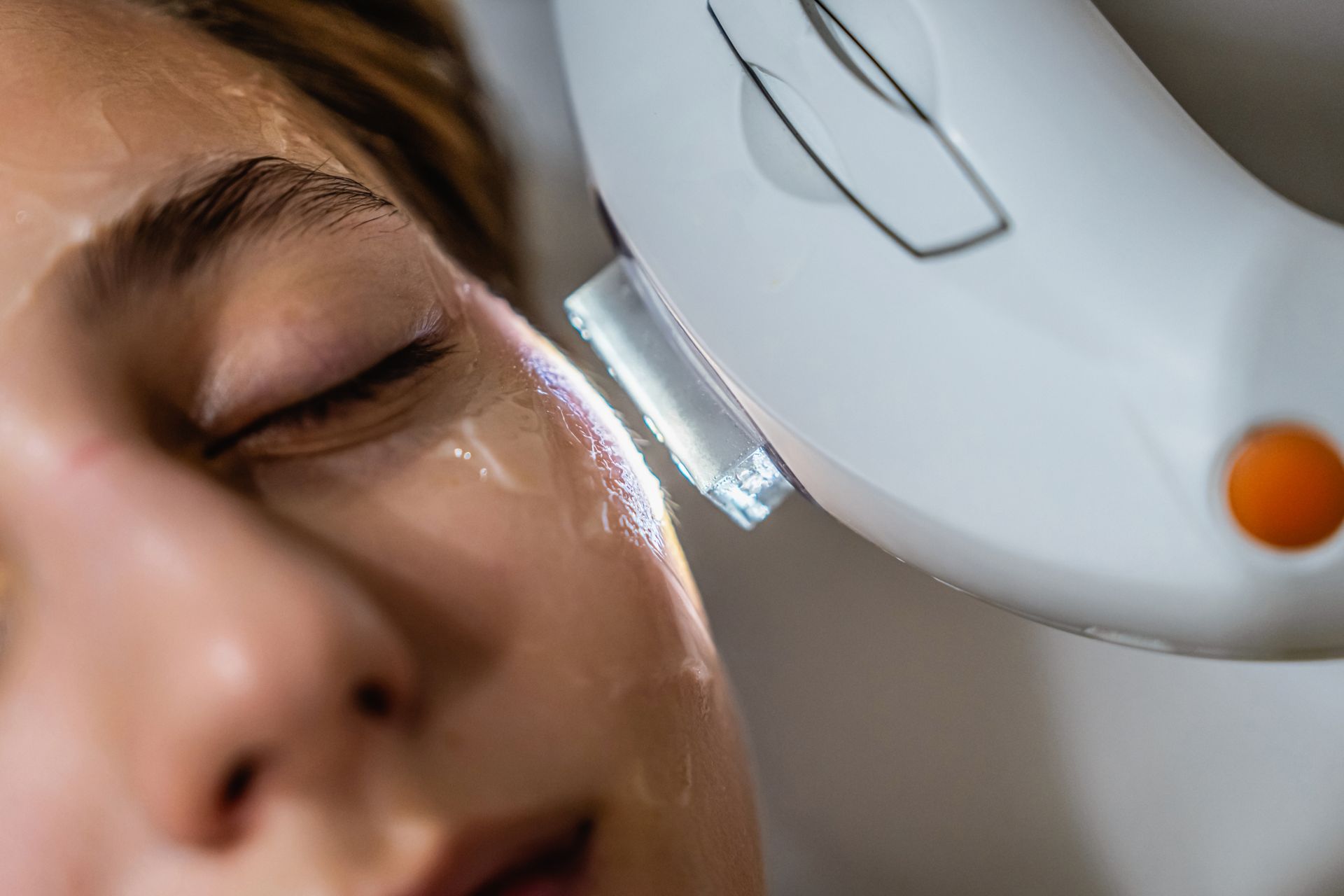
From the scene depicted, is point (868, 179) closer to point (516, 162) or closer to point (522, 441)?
point (522, 441)

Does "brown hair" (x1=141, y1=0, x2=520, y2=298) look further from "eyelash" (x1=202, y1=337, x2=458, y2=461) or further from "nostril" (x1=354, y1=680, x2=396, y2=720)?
"nostril" (x1=354, y1=680, x2=396, y2=720)

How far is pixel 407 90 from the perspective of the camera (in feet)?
1.60

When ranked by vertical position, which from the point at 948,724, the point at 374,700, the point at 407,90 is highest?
the point at 407,90

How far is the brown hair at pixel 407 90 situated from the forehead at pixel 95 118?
29 mm

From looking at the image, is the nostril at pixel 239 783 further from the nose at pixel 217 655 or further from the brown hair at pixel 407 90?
the brown hair at pixel 407 90

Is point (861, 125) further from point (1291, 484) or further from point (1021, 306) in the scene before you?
point (1291, 484)

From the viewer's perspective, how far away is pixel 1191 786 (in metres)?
0.53

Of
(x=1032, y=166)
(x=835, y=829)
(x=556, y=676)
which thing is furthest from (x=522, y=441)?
(x=835, y=829)

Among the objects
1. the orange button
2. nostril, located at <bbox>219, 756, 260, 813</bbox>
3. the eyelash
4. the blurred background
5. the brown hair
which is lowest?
the blurred background

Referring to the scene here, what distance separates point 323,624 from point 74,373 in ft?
0.33

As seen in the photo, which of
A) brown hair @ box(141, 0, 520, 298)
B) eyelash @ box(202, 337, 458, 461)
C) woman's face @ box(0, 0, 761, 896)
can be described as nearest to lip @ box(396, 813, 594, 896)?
woman's face @ box(0, 0, 761, 896)

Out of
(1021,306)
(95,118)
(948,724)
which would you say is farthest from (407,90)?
(948,724)

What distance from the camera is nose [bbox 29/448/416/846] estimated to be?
0.90ft

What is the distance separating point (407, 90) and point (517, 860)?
0.35 meters
